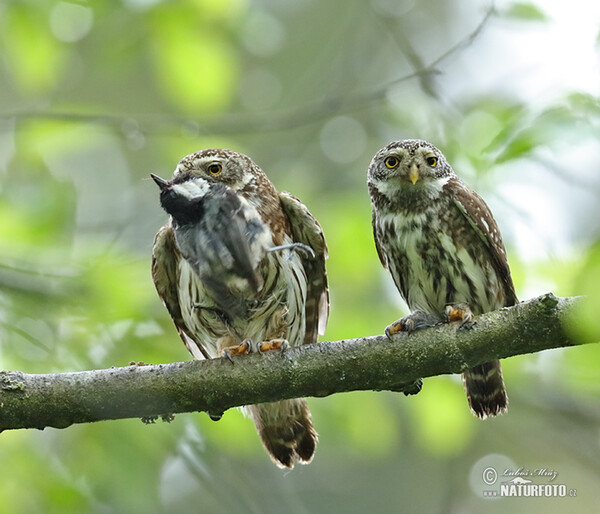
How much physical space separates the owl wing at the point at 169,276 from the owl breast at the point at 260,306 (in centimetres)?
21

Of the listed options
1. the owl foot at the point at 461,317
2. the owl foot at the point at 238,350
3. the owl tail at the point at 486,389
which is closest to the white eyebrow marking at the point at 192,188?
the owl foot at the point at 238,350

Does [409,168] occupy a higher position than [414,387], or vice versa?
[409,168]

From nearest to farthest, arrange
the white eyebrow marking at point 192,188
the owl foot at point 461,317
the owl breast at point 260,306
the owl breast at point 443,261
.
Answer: the owl foot at point 461,317
the white eyebrow marking at point 192,188
the owl breast at point 260,306
the owl breast at point 443,261

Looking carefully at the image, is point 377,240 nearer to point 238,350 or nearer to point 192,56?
point 238,350

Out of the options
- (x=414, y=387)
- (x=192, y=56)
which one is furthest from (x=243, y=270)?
(x=192, y=56)

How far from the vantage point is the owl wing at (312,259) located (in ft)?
16.3

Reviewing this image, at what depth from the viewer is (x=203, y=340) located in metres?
5.00

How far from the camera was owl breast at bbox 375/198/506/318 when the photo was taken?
4.91m

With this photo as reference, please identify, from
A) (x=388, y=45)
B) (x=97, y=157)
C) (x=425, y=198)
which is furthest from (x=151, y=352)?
(x=388, y=45)

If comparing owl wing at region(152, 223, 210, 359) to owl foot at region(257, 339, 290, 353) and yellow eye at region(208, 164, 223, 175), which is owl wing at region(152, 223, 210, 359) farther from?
owl foot at region(257, 339, 290, 353)

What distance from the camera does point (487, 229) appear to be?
4.92 metres

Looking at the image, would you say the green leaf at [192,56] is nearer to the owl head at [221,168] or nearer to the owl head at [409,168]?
the owl head at [221,168]

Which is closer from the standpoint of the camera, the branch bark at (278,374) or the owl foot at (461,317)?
the branch bark at (278,374)

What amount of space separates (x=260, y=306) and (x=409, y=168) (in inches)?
51.6
